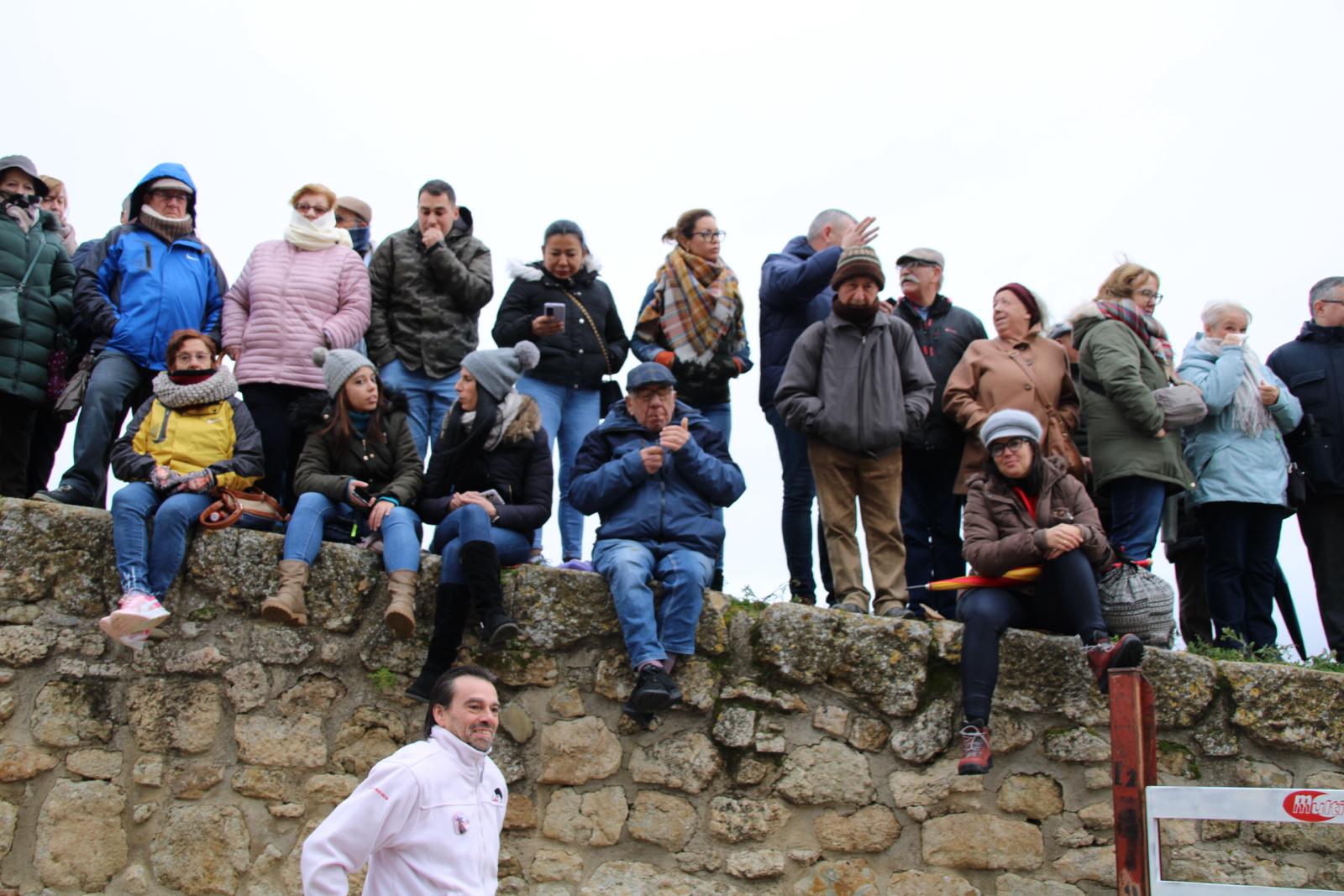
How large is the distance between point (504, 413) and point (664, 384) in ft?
2.32

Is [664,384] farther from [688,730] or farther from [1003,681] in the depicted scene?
[1003,681]

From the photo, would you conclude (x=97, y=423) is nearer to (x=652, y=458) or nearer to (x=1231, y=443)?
(x=652, y=458)

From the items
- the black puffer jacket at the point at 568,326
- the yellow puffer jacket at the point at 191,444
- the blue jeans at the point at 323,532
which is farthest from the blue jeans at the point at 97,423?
the black puffer jacket at the point at 568,326

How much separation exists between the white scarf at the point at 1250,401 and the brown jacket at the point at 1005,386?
2.56ft

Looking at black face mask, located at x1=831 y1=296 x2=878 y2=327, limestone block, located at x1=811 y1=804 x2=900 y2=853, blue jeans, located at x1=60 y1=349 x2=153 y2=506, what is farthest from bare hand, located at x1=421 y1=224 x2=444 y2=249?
limestone block, located at x1=811 y1=804 x2=900 y2=853

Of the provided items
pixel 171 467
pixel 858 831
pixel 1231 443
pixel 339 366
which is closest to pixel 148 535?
pixel 171 467

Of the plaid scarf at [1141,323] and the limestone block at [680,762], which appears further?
the plaid scarf at [1141,323]

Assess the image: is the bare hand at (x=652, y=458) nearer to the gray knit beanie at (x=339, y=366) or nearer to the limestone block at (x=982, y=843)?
the gray knit beanie at (x=339, y=366)

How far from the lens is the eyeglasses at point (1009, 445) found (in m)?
5.33

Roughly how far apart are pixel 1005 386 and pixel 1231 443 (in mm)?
1135

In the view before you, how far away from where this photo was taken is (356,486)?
5.50 meters

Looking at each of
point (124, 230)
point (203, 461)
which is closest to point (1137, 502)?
point (203, 461)

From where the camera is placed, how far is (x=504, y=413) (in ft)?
18.4

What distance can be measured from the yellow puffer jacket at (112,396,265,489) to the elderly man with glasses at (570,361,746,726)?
1.45 meters
